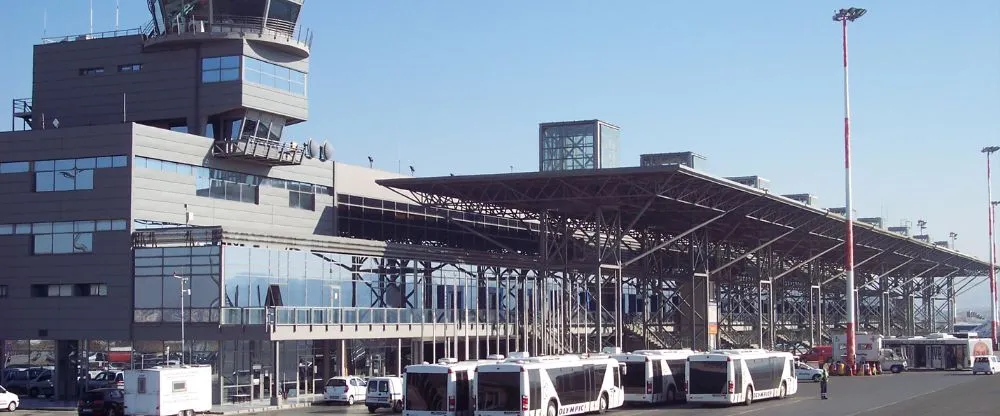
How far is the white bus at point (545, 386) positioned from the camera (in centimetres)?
4091

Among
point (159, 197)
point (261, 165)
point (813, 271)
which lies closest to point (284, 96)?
point (261, 165)

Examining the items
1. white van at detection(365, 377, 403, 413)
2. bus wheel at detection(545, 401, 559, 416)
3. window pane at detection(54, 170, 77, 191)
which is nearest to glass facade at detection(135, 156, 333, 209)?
window pane at detection(54, 170, 77, 191)

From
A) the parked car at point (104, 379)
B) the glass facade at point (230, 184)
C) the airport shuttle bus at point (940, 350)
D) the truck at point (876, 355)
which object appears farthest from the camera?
the airport shuttle bus at point (940, 350)

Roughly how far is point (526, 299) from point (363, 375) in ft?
51.8

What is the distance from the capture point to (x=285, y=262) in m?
59.7

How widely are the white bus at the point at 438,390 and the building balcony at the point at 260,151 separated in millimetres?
24871

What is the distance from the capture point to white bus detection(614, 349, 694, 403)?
169 ft

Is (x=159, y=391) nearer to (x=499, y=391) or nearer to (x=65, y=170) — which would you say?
(x=499, y=391)

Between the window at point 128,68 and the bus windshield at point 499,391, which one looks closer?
the bus windshield at point 499,391

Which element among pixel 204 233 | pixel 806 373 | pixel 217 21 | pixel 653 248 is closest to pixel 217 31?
pixel 217 21

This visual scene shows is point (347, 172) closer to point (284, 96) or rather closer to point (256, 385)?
point (284, 96)

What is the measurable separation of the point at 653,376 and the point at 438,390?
13162 mm

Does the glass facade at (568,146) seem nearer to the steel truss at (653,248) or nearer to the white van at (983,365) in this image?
the steel truss at (653,248)

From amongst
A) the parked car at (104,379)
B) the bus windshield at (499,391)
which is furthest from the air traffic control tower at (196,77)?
the bus windshield at (499,391)
